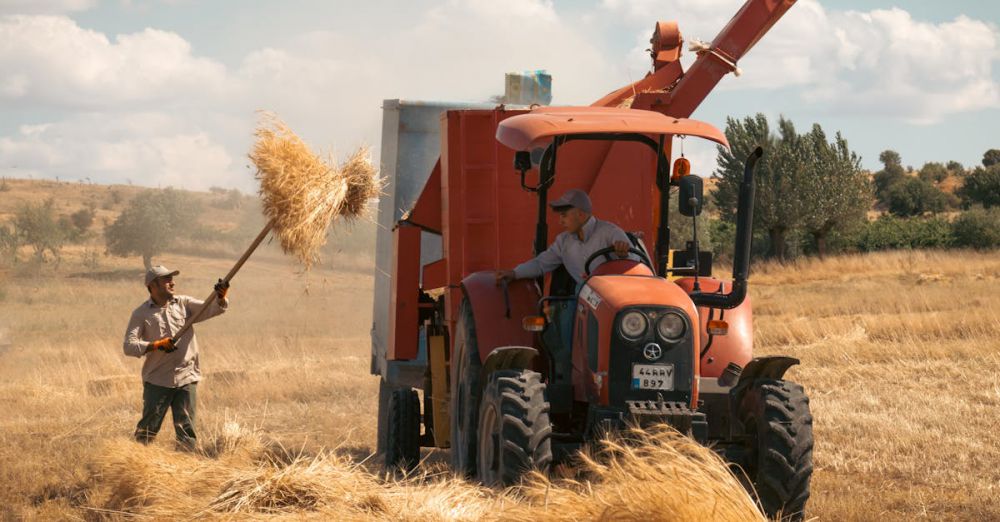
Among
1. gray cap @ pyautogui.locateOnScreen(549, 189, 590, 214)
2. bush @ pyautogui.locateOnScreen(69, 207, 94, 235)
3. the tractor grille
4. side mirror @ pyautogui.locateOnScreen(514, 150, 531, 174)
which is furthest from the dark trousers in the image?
bush @ pyautogui.locateOnScreen(69, 207, 94, 235)

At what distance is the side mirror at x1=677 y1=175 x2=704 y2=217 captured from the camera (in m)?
7.14

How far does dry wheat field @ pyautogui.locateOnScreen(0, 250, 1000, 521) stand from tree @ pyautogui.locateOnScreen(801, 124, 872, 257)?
14.8 meters

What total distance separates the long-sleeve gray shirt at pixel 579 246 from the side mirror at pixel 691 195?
0.55 meters

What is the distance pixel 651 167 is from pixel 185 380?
14.2ft

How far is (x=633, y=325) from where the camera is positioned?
683 cm

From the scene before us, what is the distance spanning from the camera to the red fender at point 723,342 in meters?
7.99

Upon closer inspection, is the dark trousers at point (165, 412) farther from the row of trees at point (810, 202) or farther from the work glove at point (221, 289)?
the row of trees at point (810, 202)

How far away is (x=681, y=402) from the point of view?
6.89 metres

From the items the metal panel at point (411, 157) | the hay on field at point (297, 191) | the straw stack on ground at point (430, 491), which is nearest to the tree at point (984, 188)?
the metal panel at point (411, 157)

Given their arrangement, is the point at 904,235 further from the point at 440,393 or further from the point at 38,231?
the point at 440,393

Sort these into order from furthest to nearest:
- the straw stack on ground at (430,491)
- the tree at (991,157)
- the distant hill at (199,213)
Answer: the tree at (991,157)
the distant hill at (199,213)
the straw stack on ground at (430,491)

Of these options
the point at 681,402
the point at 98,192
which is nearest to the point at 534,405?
the point at 681,402

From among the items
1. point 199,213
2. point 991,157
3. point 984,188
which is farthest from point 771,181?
point 991,157

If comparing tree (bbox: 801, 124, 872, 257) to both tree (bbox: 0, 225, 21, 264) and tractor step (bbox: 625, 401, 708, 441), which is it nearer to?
tree (bbox: 0, 225, 21, 264)
